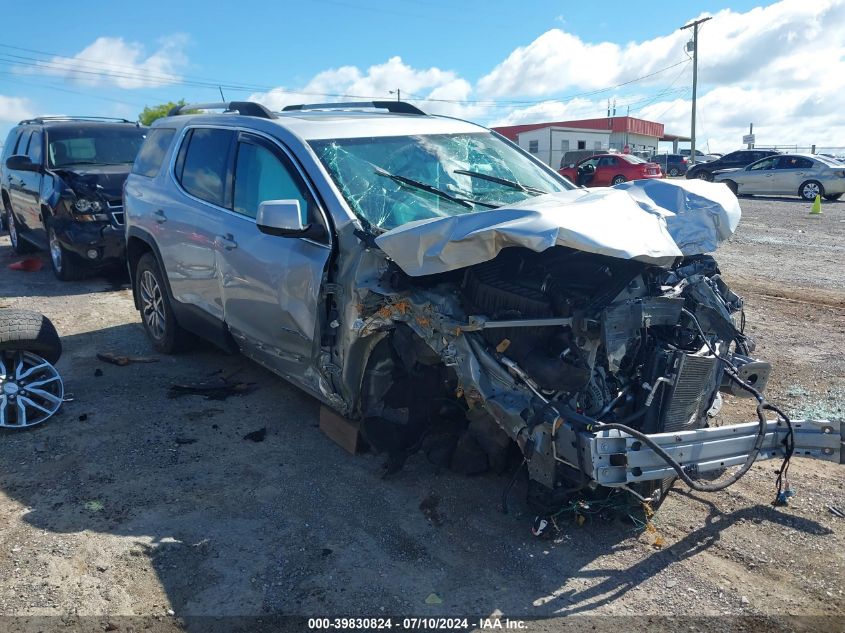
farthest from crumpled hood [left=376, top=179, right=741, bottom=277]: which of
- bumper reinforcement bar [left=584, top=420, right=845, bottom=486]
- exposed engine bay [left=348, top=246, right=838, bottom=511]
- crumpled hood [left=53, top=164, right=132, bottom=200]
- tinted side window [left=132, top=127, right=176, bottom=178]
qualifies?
crumpled hood [left=53, top=164, right=132, bottom=200]

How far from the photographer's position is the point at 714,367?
3.60 meters

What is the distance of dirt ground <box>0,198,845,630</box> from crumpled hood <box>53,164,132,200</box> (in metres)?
4.73

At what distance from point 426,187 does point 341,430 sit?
1659mm

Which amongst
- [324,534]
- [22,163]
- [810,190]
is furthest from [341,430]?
[810,190]

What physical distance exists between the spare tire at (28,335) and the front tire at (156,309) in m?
1.06

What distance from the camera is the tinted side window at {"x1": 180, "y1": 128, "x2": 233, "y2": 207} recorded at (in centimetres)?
515

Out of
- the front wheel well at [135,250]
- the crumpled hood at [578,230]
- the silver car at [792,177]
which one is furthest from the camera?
the silver car at [792,177]

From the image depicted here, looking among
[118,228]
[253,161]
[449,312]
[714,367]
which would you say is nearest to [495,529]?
[449,312]

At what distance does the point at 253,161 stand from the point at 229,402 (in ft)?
6.07

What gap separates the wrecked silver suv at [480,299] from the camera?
3291 millimetres

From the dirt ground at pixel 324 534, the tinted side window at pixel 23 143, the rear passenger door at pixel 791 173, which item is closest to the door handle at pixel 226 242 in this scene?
the dirt ground at pixel 324 534

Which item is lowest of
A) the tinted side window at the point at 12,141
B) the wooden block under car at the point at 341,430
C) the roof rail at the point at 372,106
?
the wooden block under car at the point at 341,430

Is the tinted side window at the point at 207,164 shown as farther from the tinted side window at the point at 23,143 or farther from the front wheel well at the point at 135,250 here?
the tinted side window at the point at 23,143

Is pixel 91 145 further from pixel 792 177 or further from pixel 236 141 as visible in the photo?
pixel 792 177
